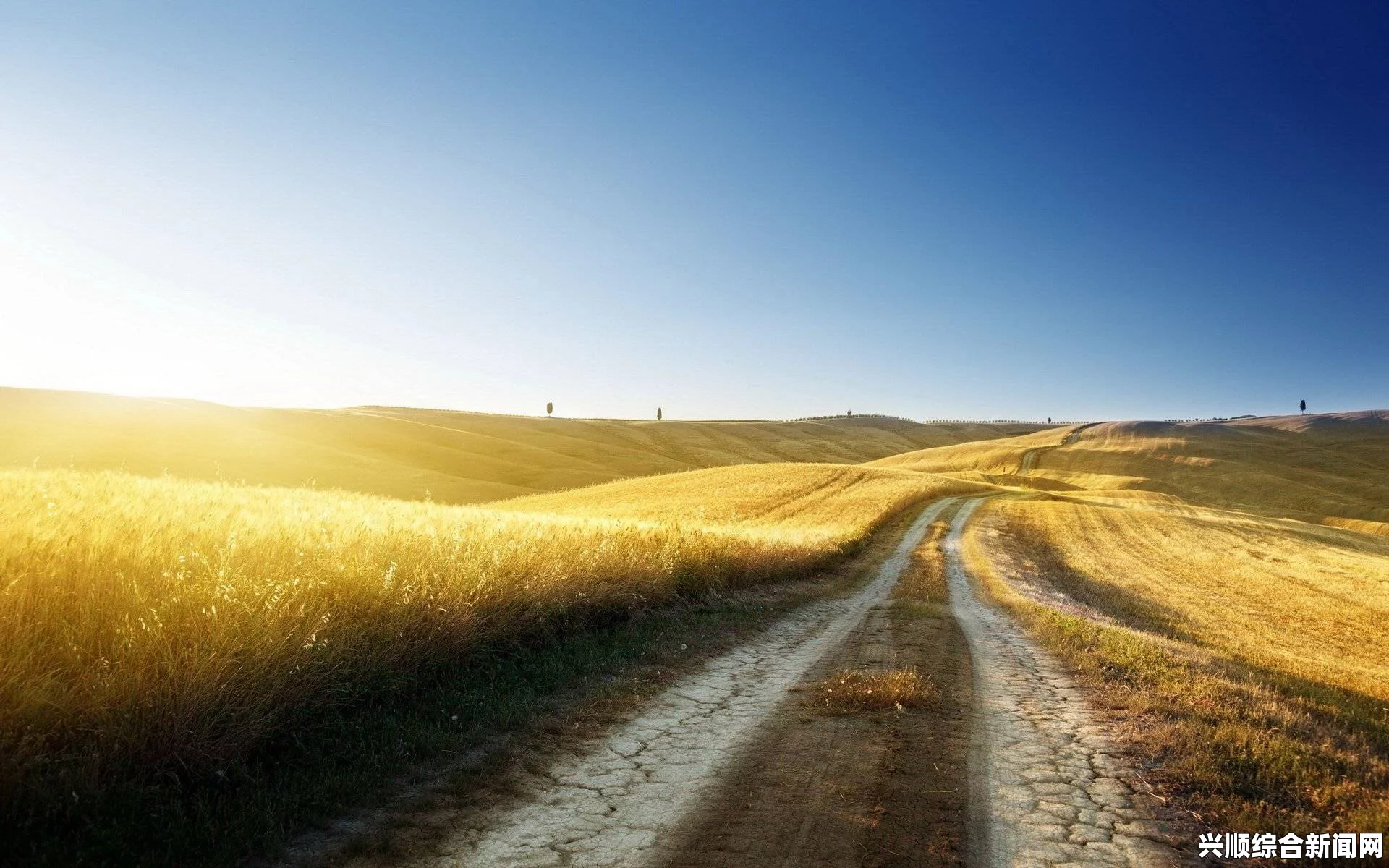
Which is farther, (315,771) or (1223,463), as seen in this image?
(1223,463)

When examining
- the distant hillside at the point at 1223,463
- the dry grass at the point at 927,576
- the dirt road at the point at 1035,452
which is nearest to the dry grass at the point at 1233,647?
the dry grass at the point at 927,576

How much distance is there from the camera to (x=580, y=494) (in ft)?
160

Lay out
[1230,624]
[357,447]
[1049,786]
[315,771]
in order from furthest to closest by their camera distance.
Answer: [357,447] < [1230,624] < [1049,786] < [315,771]

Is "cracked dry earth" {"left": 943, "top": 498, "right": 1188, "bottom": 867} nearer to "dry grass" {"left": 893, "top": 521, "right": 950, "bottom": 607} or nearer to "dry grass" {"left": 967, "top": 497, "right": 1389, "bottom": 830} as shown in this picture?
"dry grass" {"left": 967, "top": 497, "right": 1389, "bottom": 830}

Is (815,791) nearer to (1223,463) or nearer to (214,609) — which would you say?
(214,609)

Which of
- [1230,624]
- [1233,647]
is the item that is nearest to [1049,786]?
[1233,647]

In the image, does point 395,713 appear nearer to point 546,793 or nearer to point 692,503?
point 546,793

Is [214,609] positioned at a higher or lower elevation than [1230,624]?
higher

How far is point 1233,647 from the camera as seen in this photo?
13305mm

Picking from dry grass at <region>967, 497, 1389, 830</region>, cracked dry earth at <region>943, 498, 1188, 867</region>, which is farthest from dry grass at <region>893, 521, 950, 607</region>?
cracked dry earth at <region>943, 498, 1188, 867</region>

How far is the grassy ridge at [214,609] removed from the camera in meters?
4.54

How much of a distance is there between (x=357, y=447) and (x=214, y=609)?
69.3m

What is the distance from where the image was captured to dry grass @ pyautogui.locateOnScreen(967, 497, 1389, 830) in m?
5.39

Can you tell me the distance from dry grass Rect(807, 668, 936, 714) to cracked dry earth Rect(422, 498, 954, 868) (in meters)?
0.51
